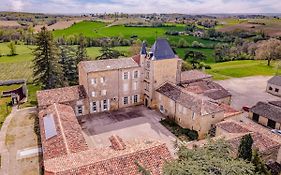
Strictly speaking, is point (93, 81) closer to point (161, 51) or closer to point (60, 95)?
point (60, 95)

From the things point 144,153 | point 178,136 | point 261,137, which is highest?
point 144,153

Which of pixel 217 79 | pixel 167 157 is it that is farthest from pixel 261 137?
pixel 217 79

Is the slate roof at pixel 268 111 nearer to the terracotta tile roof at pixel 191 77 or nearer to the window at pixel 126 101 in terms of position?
the terracotta tile roof at pixel 191 77

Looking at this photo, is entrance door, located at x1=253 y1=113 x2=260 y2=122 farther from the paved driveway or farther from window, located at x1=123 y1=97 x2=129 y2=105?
window, located at x1=123 y1=97 x2=129 y2=105

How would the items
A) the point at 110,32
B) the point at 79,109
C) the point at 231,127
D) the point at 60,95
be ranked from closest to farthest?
the point at 231,127 < the point at 60,95 < the point at 79,109 < the point at 110,32

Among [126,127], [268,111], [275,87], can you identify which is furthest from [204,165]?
[275,87]

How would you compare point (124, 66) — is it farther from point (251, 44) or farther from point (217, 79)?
point (251, 44)

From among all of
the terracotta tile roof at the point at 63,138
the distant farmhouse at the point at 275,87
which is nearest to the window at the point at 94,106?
the terracotta tile roof at the point at 63,138

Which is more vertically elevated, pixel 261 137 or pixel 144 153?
pixel 144 153
